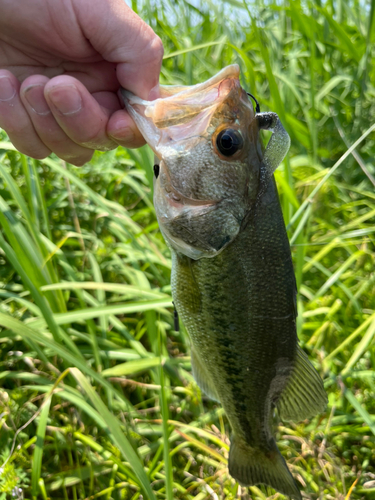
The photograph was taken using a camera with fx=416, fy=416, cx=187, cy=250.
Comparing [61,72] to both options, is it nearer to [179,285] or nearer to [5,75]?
[5,75]

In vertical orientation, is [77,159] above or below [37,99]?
below

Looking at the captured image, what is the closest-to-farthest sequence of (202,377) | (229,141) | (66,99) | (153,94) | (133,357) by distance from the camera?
(229,141) → (66,99) → (153,94) → (202,377) → (133,357)

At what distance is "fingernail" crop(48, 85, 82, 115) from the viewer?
56.7 inches

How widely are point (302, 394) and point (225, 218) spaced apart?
2.43 feet

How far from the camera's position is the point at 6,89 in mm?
1557

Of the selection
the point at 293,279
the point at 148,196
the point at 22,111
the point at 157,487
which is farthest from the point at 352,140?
the point at 157,487

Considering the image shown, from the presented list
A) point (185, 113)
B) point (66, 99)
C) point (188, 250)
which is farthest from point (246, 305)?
point (66, 99)

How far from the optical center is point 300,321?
212 centimetres

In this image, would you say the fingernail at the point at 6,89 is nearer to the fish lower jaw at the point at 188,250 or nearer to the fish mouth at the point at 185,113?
the fish mouth at the point at 185,113

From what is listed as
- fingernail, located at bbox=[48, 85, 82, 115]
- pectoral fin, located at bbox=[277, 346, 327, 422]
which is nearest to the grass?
pectoral fin, located at bbox=[277, 346, 327, 422]

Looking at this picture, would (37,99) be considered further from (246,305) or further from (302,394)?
(302,394)

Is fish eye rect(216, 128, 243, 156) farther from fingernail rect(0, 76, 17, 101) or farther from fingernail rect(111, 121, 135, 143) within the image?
fingernail rect(0, 76, 17, 101)

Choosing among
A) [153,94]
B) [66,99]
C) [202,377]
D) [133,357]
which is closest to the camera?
[66,99]

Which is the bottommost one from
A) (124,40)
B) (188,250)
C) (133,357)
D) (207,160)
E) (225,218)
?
(133,357)
